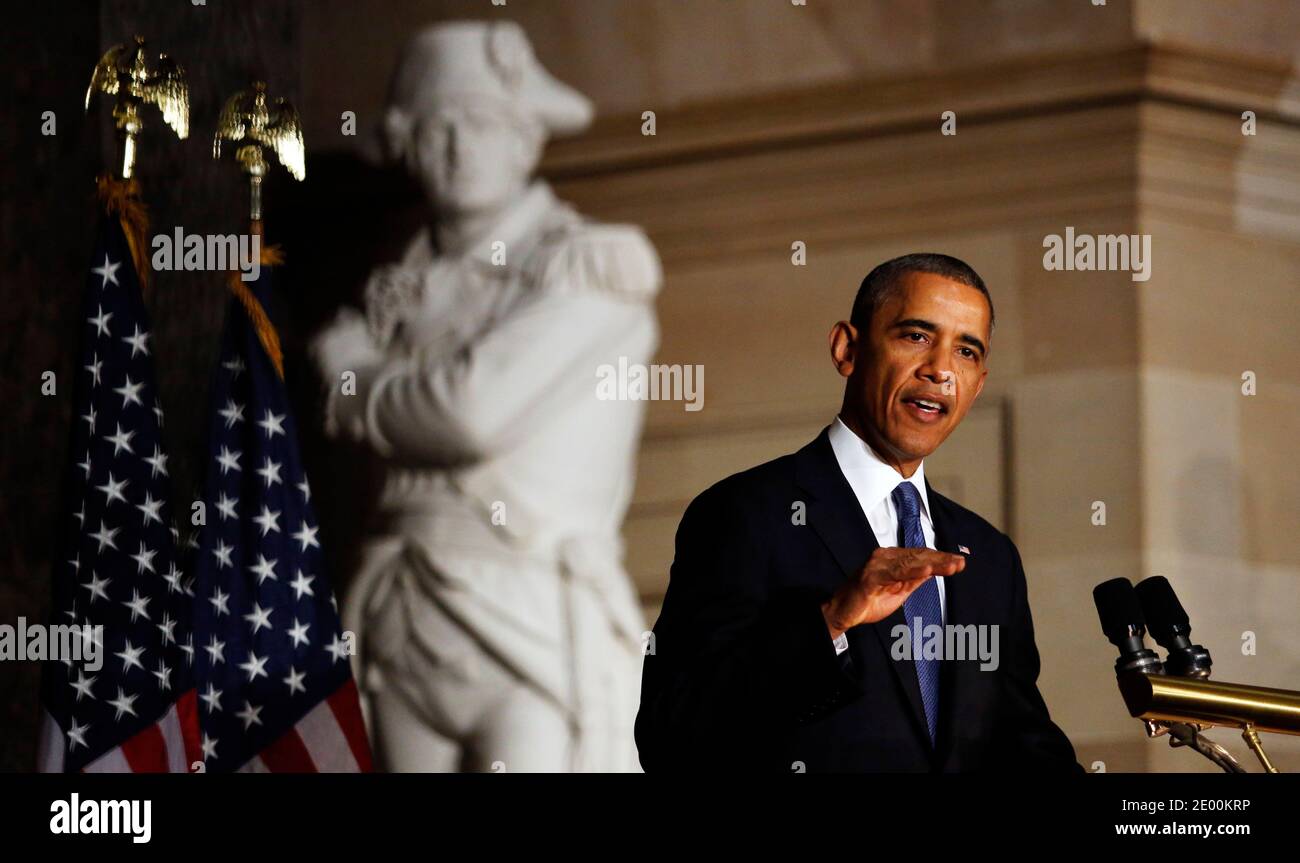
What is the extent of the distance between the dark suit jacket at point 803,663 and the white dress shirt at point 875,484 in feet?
0.08

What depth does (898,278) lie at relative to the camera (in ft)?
10.5

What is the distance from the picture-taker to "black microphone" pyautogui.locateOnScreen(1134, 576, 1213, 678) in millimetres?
2818

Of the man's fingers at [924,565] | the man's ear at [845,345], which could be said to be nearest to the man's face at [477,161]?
the man's ear at [845,345]

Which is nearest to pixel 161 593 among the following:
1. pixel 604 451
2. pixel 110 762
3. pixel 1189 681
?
pixel 110 762

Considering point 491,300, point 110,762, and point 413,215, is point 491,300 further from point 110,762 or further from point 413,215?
point 110,762

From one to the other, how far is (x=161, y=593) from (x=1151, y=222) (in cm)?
412

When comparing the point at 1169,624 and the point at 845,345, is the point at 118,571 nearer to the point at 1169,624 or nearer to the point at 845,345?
the point at 845,345

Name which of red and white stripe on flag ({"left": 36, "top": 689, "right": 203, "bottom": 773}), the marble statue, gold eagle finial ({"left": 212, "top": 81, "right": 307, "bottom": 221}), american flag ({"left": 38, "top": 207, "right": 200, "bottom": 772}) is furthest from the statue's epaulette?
red and white stripe on flag ({"left": 36, "top": 689, "right": 203, "bottom": 773})

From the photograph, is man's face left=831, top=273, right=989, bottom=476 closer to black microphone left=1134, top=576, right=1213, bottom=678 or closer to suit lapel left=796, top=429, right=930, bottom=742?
suit lapel left=796, top=429, right=930, bottom=742

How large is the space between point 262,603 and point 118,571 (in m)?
0.58

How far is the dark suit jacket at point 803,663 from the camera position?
285 cm

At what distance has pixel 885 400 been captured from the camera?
10.3 feet

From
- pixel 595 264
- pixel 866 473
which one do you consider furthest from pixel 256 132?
pixel 866 473

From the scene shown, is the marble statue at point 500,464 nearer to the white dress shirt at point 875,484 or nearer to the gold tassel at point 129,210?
the gold tassel at point 129,210
